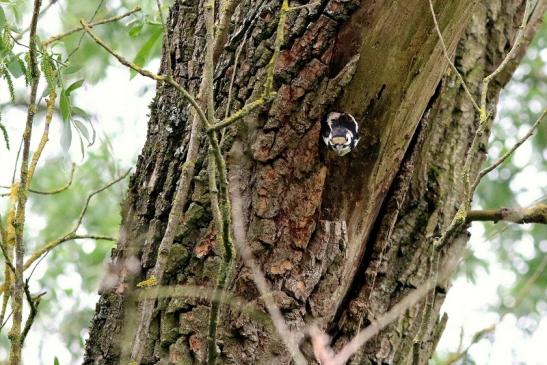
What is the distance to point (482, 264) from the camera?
5082 mm

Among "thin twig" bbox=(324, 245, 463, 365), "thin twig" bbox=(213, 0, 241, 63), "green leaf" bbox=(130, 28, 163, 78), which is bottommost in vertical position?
"thin twig" bbox=(324, 245, 463, 365)

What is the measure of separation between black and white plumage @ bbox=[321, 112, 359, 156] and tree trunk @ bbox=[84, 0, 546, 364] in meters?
0.03

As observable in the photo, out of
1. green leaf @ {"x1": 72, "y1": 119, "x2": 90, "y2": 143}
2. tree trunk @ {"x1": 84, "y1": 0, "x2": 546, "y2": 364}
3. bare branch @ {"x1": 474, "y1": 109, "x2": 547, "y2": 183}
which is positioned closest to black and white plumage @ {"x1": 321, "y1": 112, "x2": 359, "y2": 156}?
tree trunk @ {"x1": 84, "y1": 0, "x2": 546, "y2": 364}

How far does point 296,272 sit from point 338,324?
25 centimetres

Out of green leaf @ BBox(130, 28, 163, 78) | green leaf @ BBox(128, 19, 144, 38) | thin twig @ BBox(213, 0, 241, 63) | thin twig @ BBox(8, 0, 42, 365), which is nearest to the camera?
thin twig @ BBox(8, 0, 42, 365)

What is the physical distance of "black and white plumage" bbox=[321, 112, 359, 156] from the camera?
1.96 m

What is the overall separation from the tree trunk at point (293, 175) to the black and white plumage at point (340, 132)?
27mm

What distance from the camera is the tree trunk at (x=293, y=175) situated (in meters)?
1.98

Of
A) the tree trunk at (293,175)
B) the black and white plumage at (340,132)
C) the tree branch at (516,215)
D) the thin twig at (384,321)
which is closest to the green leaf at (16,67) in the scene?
the tree trunk at (293,175)

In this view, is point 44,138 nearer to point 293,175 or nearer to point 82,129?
point 82,129

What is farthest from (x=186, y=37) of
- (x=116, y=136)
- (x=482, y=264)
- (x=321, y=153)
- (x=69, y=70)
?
(x=482, y=264)

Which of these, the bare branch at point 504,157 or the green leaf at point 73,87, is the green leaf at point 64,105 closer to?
the green leaf at point 73,87

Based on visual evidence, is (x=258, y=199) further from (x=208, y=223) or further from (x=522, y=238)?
(x=522, y=238)

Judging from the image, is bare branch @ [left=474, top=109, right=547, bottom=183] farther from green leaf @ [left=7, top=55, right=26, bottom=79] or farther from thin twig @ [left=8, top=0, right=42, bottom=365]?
green leaf @ [left=7, top=55, right=26, bottom=79]
